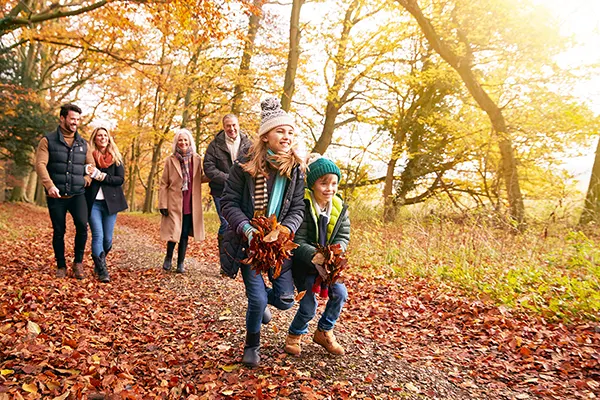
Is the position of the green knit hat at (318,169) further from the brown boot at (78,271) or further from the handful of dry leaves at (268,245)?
the brown boot at (78,271)

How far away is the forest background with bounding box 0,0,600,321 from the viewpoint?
6.84 meters

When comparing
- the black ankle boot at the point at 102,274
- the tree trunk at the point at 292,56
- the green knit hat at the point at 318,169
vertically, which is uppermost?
the tree trunk at the point at 292,56

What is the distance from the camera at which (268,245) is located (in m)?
2.74

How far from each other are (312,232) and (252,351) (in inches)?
42.0

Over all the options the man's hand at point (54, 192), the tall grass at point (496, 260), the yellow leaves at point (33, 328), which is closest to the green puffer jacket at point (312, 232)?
the yellow leaves at point (33, 328)

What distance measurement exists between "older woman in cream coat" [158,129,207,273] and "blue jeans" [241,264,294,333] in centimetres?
323

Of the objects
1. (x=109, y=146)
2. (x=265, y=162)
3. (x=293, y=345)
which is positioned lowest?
(x=293, y=345)

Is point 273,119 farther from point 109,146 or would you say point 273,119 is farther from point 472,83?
point 472,83

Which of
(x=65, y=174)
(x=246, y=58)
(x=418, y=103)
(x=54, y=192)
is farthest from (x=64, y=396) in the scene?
(x=418, y=103)

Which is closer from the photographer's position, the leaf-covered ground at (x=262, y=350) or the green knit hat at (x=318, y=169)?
the leaf-covered ground at (x=262, y=350)

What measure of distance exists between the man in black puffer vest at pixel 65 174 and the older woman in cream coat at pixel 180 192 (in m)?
1.10

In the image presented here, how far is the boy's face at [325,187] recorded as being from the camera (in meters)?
3.12

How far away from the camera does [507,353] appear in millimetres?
3689

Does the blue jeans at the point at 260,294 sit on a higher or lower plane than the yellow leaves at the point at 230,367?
higher
